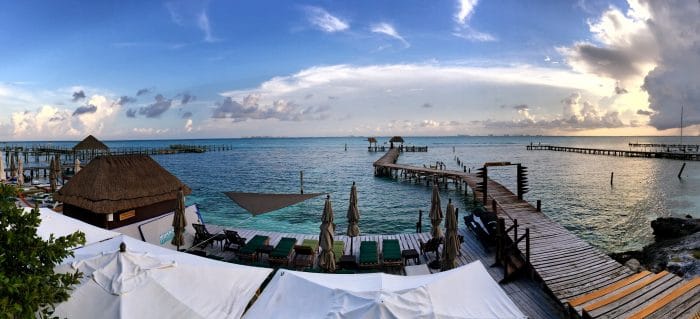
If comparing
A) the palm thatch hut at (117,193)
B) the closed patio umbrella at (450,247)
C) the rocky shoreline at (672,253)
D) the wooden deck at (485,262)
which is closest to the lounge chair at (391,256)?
the wooden deck at (485,262)

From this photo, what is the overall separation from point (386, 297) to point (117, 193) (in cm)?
1340

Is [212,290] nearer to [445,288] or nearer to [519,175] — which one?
[445,288]

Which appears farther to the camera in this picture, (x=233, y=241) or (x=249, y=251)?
(x=233, y=241)

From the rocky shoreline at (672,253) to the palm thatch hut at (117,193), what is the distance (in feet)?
65.8

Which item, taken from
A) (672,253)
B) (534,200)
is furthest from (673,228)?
(534,200)

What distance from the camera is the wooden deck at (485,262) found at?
9852 millimetres

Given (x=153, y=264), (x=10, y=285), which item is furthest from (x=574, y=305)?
(x=10, y=285)

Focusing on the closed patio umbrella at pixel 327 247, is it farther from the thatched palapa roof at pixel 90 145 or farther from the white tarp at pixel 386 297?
the thatched palapa roof at pixel 90 145

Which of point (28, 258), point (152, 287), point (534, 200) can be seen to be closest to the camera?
point (28, 258)

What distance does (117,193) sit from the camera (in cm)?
1441

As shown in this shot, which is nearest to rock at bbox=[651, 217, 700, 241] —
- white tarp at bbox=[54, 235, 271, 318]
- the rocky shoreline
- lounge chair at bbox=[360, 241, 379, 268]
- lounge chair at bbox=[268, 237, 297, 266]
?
the rocky shoreline

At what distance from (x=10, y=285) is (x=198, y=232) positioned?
1197 cm

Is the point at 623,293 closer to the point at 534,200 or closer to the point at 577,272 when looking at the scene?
the point at 577,272

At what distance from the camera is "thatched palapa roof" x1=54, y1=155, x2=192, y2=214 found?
46.5 feet
